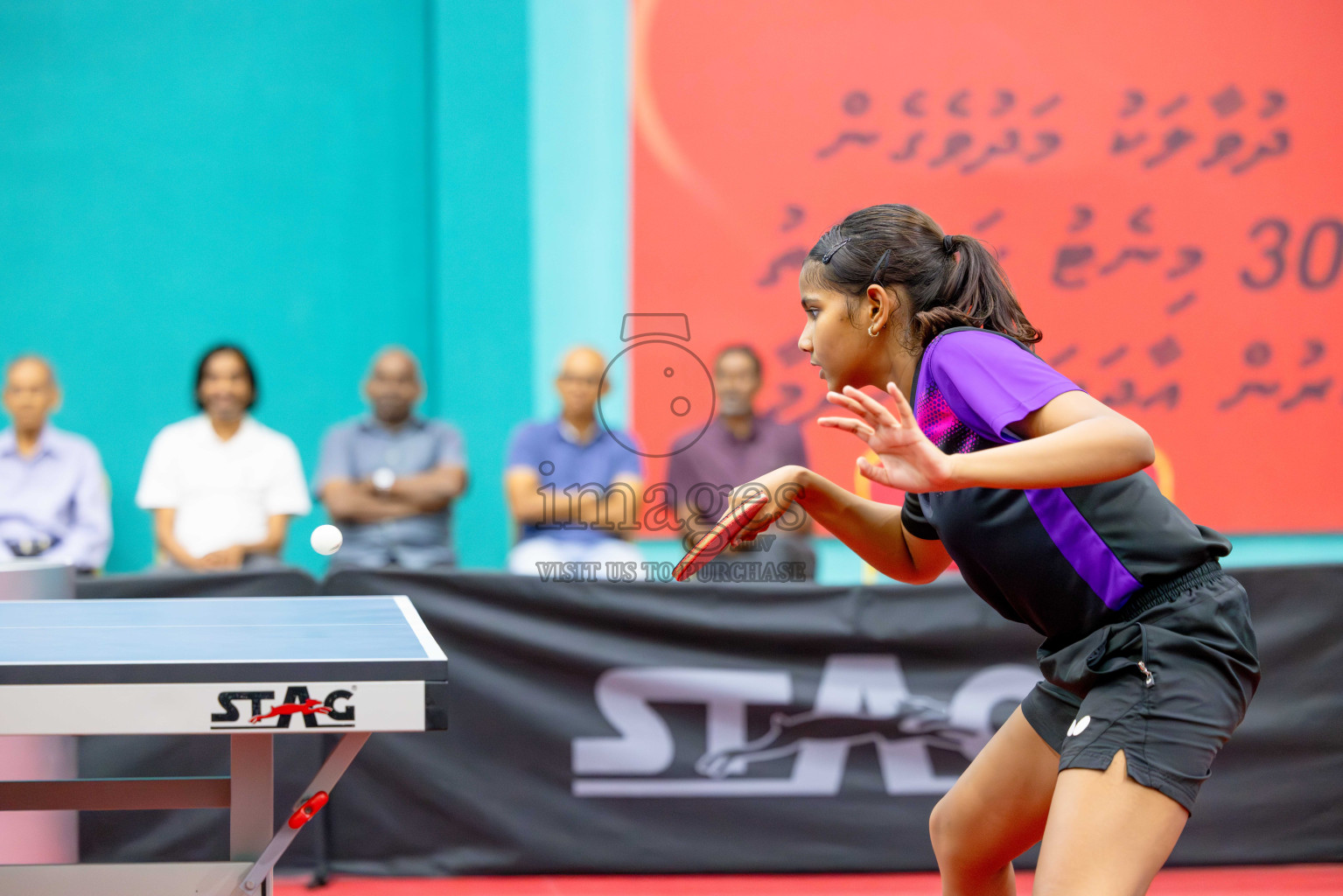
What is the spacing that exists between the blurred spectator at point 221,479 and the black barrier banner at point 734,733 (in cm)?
161

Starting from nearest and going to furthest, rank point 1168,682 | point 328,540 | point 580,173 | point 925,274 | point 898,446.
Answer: point 898,446, point 1168,682, point 925,274, point 328,540, point 580,173

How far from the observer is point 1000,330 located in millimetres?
1976

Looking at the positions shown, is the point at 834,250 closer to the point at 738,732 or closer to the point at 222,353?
the point at 738,732

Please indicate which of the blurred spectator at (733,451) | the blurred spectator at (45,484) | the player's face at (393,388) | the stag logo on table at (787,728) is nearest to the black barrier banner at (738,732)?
the stag logo on table at (787,728)

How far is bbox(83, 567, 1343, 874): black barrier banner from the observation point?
3834 millimetres

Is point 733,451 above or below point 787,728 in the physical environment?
above

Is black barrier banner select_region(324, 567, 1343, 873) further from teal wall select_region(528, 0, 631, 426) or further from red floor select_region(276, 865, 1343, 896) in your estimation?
teal wall select_region(528, 0, 631, 426)

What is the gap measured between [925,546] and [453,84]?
4.46 m

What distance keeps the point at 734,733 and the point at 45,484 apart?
339 centimetres

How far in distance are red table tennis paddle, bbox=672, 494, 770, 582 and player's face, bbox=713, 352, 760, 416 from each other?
10.3ft

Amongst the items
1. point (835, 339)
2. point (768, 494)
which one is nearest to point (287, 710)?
point (768, 494)

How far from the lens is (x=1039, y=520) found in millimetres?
1870

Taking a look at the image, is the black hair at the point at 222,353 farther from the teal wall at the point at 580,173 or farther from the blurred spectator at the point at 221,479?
the teal wall at the point at 580,173

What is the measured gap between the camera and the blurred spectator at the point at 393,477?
5.14 m
